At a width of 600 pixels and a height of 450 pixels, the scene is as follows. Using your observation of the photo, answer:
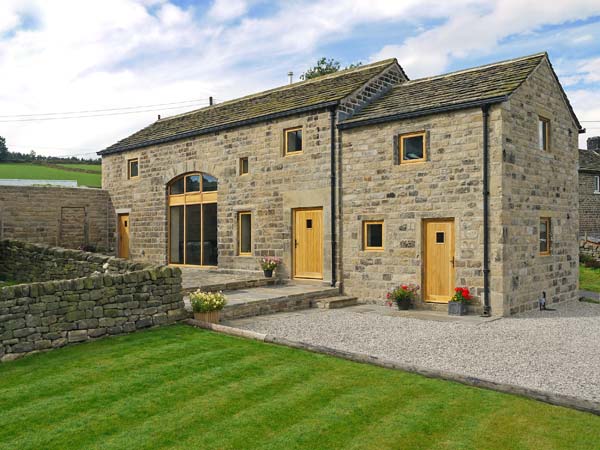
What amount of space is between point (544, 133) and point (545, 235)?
2.80 metres

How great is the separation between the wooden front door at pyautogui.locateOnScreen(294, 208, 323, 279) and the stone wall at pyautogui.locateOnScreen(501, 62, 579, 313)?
525 centimetres

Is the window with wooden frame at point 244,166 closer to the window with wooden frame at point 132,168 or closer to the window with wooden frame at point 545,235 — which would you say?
the window with wooden frame at point 132,168

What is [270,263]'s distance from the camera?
1625 cm

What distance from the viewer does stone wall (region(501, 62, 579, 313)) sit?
12727mm

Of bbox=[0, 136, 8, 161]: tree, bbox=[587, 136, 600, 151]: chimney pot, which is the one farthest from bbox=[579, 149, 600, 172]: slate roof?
bbox=[0, 136, 8, 161]: tree

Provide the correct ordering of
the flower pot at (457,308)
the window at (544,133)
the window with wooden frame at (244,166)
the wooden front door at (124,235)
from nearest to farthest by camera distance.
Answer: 1. the flower pot at (457,308)
2. the window at (544,133)
3. the window with wooden frame at (244,166)
4. the wooden front door at (124,235)

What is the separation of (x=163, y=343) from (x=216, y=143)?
1023cm

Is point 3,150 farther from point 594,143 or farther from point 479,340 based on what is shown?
point 479,340

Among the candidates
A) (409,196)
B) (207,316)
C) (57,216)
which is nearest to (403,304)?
(409,196)

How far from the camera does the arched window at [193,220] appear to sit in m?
18.7

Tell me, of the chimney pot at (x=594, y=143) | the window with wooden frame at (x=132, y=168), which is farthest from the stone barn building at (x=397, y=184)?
the chimney pot at (x=594, y=143)

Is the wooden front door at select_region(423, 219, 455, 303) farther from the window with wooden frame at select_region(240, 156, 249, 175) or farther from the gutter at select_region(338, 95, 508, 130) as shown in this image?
the window with wooden frame at select_region(240, 156, 249, 175)

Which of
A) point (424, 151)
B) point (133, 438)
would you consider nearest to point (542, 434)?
point (133, 438)

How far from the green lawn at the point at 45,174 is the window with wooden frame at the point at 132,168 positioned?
99.1 ft
